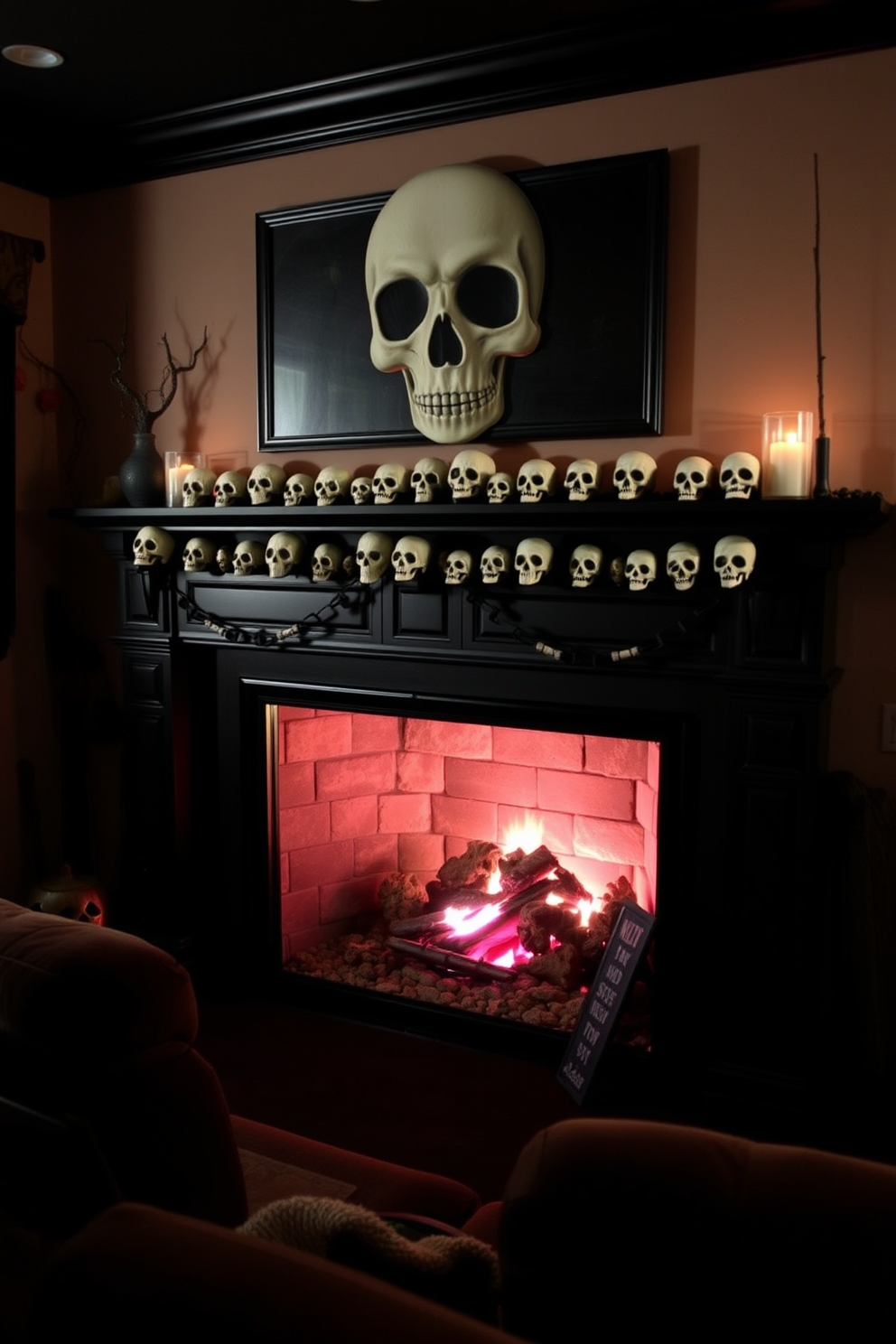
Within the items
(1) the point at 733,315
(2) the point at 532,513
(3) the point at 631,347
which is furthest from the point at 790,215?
(2) the point at 532,513

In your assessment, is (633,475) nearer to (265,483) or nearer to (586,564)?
(586,564)

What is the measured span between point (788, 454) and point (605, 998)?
54.5 inches

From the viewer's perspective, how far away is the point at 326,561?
2.88 meters

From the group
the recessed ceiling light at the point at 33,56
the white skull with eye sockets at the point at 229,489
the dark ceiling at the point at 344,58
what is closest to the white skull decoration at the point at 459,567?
the white skull with eye sockets at the point at 229,489

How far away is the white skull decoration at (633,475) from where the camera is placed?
2.50 meters

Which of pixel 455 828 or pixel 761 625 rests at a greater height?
pixel 761 625

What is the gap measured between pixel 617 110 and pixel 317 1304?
2.69 m

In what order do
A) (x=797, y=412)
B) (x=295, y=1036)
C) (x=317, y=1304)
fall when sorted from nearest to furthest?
(x=317, y=1304)
(x=797, y=412)
(x=295, y=1036)

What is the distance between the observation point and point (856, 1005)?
98.0 inches

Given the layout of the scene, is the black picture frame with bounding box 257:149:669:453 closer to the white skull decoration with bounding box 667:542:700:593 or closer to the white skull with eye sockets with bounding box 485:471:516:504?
the white skull with eye sockets with bounding box 485:471:516:504

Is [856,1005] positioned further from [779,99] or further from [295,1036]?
[779,99]

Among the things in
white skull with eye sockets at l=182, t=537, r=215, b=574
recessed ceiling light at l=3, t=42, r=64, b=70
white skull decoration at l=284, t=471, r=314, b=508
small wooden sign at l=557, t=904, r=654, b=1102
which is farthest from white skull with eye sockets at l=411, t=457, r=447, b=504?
recessed ceiling light at l=3, t=42, r=64, b=70

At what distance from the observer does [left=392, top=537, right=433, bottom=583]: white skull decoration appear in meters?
2.72

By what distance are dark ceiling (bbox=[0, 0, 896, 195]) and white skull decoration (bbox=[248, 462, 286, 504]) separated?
956 mm
